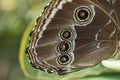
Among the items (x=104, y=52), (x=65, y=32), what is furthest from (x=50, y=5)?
(x=104, y=52)

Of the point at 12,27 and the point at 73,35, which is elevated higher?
the point at 12,27

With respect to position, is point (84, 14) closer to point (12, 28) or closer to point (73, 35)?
point (73, 35)

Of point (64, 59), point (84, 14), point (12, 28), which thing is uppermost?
point (12, 28)

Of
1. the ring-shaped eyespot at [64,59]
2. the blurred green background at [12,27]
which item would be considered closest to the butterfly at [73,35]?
the ring-shaped eyespot at [64,59]

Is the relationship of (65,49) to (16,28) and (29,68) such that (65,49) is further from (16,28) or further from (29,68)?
(16,28)

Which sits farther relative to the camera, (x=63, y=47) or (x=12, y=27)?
(x=12, y=27)

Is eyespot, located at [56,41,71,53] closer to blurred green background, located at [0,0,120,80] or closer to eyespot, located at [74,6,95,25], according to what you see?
eyespot, located at [74,6,95,25]

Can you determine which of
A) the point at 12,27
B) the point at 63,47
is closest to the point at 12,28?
the point at 12,27
